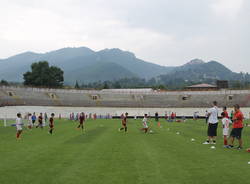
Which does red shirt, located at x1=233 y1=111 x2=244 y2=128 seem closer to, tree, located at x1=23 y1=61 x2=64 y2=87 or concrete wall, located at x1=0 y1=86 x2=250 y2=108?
concrete wall, located at x1=0 y1=86 x2=250 y2=108

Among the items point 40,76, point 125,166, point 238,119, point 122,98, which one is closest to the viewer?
point 125,166

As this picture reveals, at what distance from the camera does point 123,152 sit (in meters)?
14.0

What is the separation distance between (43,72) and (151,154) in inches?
3892

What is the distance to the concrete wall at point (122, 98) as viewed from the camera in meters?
78.2

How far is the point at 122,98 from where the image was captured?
86062 millimetres

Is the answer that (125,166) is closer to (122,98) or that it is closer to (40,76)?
(122,98)

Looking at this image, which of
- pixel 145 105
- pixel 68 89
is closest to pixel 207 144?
pixel 145 105

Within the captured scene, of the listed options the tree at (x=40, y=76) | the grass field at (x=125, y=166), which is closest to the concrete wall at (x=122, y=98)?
the tree at (x=40, y=76)

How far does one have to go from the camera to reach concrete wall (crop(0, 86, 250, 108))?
7819cm

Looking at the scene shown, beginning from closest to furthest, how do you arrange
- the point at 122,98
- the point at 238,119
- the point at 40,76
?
the point at 238,119
the point at 122,98
the point at 40,76

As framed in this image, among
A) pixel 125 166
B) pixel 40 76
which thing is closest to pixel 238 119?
pixel 125 166

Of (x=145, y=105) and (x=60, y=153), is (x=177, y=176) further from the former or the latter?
(x=145, y=105)

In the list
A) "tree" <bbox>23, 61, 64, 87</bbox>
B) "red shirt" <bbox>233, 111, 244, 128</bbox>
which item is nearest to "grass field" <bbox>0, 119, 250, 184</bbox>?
"red shirt" <bbox>233, 111, 244, 128</bbox>

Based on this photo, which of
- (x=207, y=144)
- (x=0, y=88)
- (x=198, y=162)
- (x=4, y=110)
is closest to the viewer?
(x=198, y=162)
